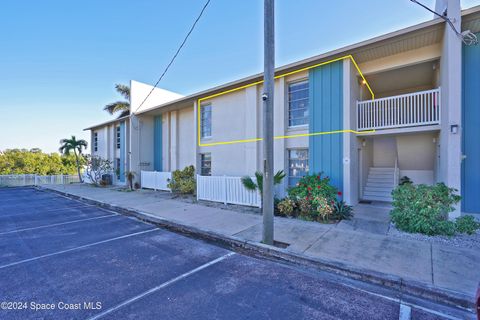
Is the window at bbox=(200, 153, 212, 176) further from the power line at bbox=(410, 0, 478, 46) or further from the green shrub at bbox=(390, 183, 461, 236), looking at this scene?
the power line at bbox=(410, 0, 478, 46)

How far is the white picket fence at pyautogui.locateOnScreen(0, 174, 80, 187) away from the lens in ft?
66.0

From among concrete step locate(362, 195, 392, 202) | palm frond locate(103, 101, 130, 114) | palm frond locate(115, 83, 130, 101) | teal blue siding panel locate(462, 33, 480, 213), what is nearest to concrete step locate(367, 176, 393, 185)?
concrete step locate(362, 195, 392, 202)

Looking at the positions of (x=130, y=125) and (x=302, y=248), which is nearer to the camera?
(x=302, y=248)

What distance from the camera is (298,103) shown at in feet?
30.4

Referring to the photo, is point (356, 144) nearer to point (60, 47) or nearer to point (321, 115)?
point (321, 115)

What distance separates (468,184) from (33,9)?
17391 mm

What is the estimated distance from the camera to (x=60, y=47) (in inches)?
455

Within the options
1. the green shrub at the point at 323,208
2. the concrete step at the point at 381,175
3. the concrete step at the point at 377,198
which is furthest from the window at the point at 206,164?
the concrete step at the point at 381,175

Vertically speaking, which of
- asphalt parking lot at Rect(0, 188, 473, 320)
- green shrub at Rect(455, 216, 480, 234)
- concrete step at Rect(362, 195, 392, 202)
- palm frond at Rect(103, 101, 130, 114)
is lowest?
asphalt parking lot at Rect(0, 188, 473, 320)

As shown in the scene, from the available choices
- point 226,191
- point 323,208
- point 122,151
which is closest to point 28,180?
point 122,151

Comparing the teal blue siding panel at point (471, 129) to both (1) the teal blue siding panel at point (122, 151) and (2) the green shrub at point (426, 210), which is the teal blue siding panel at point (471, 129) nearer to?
(2) the green shrub at point (426, 210)

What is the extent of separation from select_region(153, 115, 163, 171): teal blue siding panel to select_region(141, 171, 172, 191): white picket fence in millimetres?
1307

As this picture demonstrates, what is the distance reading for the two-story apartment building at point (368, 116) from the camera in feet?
20.6

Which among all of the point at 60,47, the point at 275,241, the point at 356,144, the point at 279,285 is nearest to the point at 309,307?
the point at 279,285
